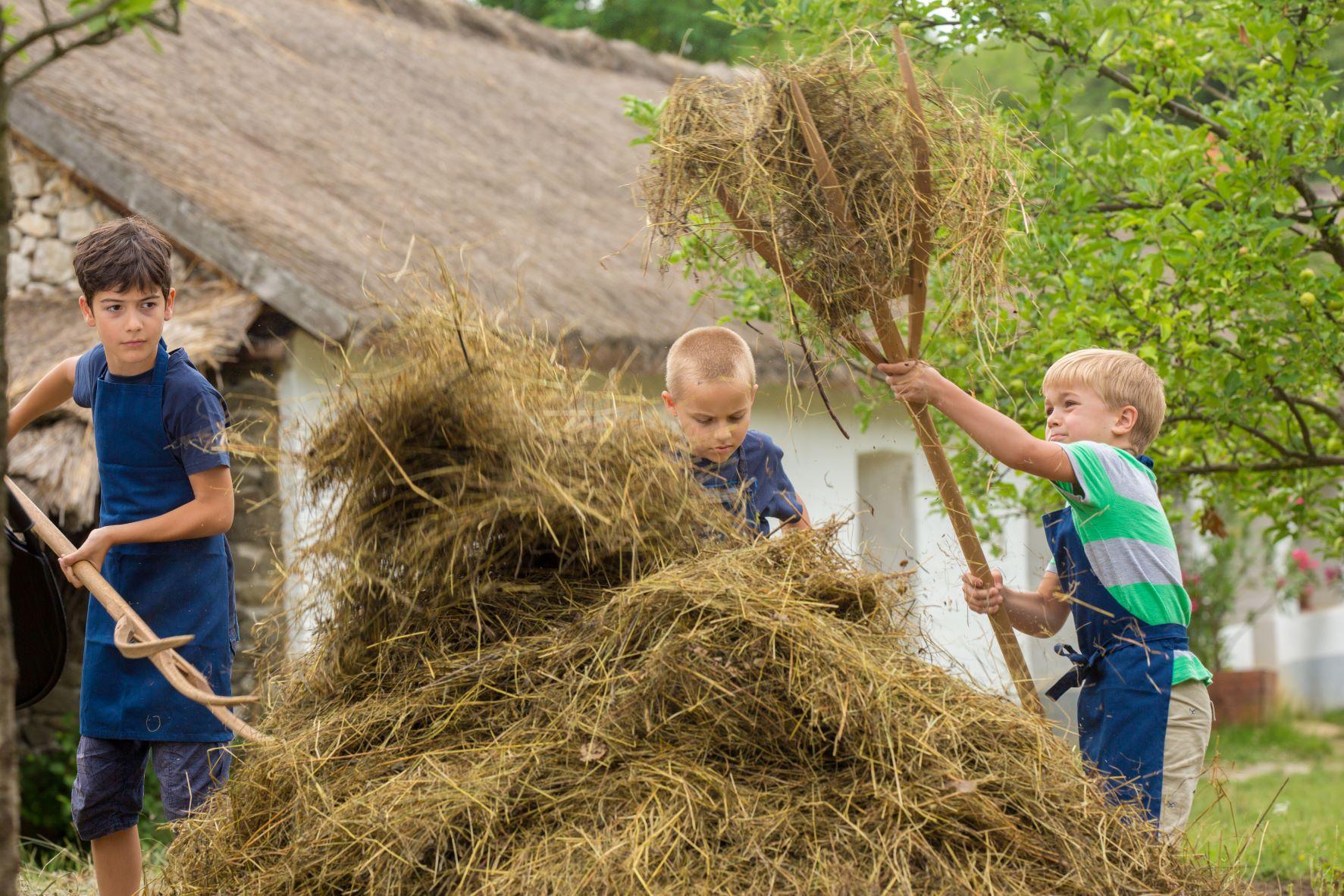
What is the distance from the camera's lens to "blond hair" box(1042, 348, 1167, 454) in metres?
2.94

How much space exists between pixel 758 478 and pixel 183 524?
4.47 feet

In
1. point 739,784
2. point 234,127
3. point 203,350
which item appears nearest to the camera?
point 739,784

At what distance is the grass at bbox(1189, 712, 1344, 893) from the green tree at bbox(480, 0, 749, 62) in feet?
40.8

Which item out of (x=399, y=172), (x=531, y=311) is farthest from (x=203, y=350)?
(x=399, y=172)

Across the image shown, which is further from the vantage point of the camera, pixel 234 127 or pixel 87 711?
pixel 234 127

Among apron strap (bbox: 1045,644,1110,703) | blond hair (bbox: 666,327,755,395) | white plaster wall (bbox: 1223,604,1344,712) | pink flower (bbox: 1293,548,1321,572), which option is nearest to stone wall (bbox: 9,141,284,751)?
blond hair (bbox: 666,327,755,395)

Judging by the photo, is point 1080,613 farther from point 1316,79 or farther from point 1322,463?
point 1316,79

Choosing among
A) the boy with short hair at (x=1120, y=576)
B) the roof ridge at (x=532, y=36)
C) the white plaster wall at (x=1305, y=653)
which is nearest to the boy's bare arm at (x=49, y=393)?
the boy with short hair at (x=1120, y=576)

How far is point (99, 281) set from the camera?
9.96 ft

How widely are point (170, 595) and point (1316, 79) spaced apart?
394 cm

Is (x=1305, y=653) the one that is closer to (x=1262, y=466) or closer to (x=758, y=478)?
(x=1262, y=466)

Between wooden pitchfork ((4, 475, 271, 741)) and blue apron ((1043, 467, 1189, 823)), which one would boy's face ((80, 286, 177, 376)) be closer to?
wooden pitchfork ((4, 475, 271, 741))

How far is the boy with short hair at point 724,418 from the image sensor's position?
123 inches

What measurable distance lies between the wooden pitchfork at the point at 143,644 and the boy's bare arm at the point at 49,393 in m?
0.31
